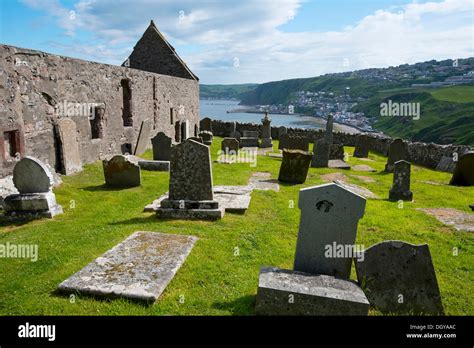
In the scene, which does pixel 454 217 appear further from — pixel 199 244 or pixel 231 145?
pixel 231 145

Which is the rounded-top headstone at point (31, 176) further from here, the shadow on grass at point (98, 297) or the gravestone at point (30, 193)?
the shadow on grass at point (98, 297)

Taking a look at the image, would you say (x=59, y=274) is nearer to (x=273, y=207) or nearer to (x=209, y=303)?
(x=209, y=303)

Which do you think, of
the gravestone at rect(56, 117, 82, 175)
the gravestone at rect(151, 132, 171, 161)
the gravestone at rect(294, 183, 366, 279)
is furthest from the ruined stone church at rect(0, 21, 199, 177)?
the gravestone at rect(294, 183, 366, 279)

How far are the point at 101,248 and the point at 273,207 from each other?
15.1 feet

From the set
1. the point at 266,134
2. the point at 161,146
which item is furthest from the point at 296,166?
the point at 266,134

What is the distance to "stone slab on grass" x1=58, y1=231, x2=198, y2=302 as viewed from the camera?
4.27 metres

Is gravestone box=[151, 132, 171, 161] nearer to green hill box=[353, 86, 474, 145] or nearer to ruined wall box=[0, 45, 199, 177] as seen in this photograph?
ruined wall box=[0, 45, 199, 177]

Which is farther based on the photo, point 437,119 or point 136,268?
point 437,119

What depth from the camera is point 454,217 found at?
346 inches

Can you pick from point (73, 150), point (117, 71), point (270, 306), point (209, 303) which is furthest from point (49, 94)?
point (270, 306)

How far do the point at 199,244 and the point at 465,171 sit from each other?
12608mm

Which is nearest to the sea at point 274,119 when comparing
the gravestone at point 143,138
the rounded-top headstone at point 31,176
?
the gravestone at point 143,138

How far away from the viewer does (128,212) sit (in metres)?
8.20
